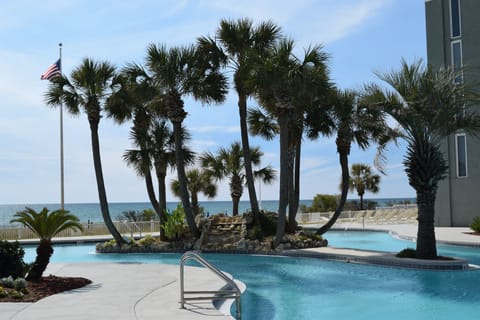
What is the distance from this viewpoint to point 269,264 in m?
17.1

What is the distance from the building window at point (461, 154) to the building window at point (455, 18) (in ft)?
17.1

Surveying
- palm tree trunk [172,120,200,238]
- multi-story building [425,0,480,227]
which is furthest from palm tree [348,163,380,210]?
palm tree trunk [172,120,200,238]

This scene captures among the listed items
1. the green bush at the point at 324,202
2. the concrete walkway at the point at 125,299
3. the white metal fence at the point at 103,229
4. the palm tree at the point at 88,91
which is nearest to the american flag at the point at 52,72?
the palm tree at the point at 88,91

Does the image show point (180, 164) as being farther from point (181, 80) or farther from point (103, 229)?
point (103, 229)

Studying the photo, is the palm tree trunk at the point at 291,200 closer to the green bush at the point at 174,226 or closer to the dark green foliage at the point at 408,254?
the green bush at the point at 174,226

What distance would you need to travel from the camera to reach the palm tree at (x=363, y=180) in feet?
147

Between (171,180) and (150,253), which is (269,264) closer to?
(150,253)

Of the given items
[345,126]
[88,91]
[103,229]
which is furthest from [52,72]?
[345,126]

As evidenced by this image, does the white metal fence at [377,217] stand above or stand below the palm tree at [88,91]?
below

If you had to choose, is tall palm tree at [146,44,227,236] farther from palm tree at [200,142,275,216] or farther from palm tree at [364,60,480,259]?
palm tree at [364,60,480,259]

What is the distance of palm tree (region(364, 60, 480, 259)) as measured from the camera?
1491 cm

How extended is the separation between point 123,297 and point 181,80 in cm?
1199

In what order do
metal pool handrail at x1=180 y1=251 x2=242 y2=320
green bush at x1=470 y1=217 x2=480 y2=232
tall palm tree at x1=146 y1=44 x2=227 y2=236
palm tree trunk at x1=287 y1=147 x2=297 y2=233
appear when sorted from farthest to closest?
green bush at x1=470 y1=217 x2=480 y2=232 → palm tree trunk at x1=287 y1=147 x2=297 y2=233 → tall palm tree at x1=146 y1=44 x2=227 y2=236 → metal pool handrail at x1=180 y1=251 x2=242 y2=320

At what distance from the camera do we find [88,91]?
2108 centimetres
